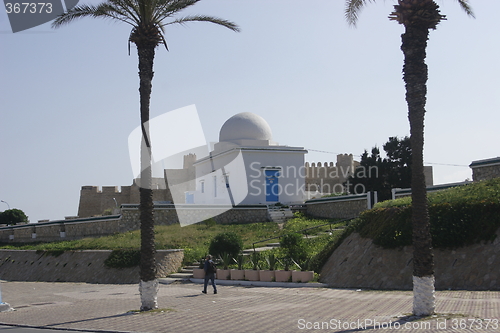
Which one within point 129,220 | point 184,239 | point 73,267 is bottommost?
point 73,267

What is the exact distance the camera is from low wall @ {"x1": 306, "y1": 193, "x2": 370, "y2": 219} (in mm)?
28391

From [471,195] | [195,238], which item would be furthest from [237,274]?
[471,195]

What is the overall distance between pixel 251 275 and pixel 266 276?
0.70 m

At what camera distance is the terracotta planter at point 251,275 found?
18453mm

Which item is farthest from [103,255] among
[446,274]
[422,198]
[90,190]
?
[90,190]

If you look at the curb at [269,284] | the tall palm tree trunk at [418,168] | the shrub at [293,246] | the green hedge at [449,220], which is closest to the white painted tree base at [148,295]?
the curb at [269,284]

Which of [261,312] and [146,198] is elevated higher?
[146,198]

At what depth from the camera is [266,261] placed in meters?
19.2

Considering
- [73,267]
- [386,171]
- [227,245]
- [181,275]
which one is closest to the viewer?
[181,275]

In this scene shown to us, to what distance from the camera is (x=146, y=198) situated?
43.9 ft

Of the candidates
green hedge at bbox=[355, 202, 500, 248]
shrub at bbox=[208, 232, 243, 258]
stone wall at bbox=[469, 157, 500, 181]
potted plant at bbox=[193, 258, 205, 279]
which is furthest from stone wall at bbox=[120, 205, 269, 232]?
green hedge at bbox=[355, 202, 500, 248]

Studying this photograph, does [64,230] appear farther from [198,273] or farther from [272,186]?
[198,273]

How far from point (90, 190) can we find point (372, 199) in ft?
104

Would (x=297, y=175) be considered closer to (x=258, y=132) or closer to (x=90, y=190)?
(x=258, y=132)
